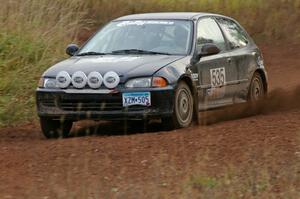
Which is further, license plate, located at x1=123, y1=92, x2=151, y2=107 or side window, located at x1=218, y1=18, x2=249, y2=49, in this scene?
side window, located at x1=218, y1=18, x2=249, y2=49

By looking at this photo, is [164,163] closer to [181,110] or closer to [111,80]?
[111,80]

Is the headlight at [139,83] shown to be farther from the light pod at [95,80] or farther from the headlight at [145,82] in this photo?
the light pod at [95,80]

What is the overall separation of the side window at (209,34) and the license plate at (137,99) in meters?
1.48

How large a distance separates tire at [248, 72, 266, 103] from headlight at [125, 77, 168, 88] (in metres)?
2.58

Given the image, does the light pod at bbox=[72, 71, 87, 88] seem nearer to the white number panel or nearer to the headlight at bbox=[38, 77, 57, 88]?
the headlight at bbox=[38, 77, 57, 88]

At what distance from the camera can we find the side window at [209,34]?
33.9 ft

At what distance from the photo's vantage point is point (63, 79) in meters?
9.11

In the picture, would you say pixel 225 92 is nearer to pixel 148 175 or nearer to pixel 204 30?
pixel 204 30

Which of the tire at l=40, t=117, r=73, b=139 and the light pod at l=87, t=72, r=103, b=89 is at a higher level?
the light pod at l=87, t=72, r=103, b=89

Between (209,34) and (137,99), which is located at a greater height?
(209,34)

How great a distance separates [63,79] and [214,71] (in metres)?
2.18

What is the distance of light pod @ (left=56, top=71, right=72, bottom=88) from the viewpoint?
358 inches

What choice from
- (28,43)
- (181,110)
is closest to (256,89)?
(181,110)

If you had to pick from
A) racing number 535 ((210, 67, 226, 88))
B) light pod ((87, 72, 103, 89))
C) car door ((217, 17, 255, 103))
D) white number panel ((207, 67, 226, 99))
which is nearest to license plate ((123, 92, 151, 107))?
light pod ((87, 72, 103, 89))
